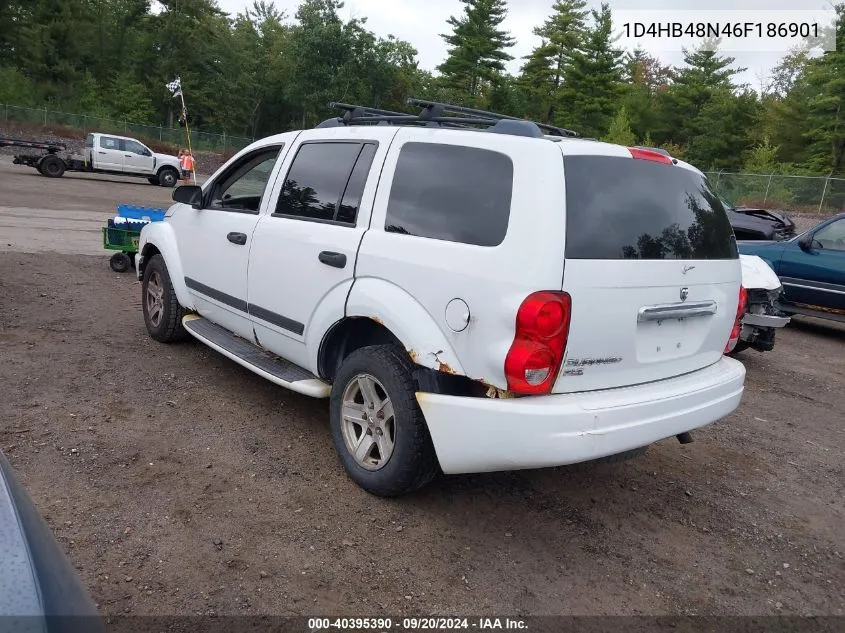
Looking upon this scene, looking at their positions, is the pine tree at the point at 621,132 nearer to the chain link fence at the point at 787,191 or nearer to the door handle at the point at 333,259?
the chain link fence at the point at 787,191

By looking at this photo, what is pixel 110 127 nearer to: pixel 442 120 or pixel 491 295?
pixel 442 120

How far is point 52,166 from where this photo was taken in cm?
2314

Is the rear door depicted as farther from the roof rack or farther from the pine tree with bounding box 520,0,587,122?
the pine tree with bounding box 520,0,587,122

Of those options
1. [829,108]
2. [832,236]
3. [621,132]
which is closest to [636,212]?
[832,236]

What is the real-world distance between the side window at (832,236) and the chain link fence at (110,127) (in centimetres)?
3894

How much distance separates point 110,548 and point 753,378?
5.85 metres

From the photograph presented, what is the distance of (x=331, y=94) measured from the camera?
1797 inches

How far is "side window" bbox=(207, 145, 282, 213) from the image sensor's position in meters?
4.40

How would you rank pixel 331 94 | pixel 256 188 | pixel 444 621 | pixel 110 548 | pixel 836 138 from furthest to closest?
pixel 331 94 < pixel 836 138 < pixel 256 188 < pixel 110 548 < pixel 444 621

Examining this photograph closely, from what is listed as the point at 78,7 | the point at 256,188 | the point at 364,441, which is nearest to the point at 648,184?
the point at 364,441

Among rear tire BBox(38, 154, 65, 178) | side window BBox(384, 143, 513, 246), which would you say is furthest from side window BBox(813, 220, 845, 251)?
rear tire BBox(38, 154, 65, 178)

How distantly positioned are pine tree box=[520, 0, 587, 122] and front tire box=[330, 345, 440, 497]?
157 feet

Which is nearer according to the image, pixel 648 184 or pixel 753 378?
pixel 648 184

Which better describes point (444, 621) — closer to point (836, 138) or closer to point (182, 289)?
point (182, 289)
